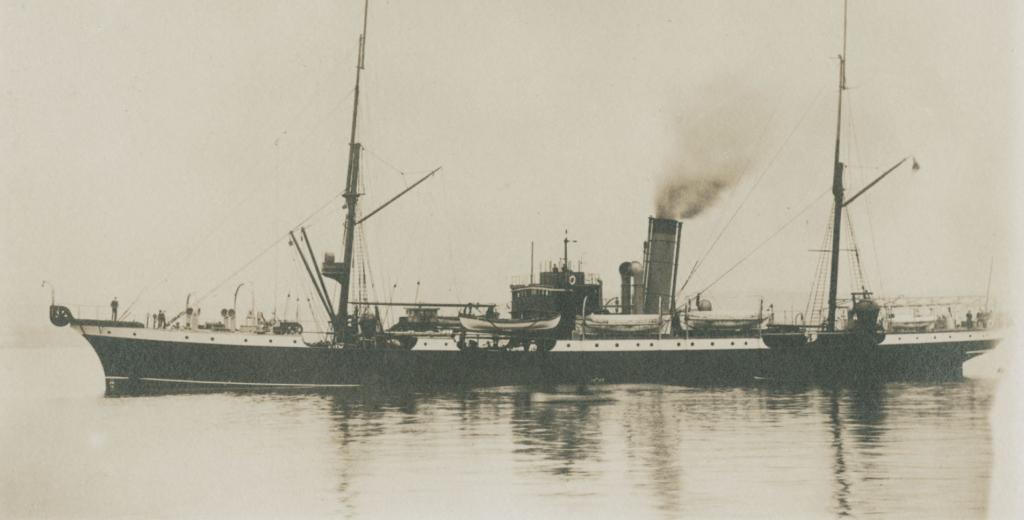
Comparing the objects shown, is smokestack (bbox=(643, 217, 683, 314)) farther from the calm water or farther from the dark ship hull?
the calm water

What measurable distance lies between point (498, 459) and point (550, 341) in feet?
65.0

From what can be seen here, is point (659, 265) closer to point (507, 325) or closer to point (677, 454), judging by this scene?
point (507, 325)

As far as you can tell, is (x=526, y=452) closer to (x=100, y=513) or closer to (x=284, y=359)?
(x=100, y=513)

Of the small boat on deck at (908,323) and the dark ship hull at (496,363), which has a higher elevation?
the small boat on deck at (908,323)

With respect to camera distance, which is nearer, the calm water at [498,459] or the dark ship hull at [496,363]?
the calm water at [498,459]

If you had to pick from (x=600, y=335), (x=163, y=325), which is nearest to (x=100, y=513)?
(x=163, y=325)

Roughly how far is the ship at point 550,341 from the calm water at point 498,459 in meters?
7.16

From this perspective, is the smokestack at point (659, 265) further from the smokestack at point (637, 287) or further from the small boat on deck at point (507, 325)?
the small boat on deck at point (507, 325)

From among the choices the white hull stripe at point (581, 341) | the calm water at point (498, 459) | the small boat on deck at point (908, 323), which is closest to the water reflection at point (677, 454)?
the calm water at point (498, 459)

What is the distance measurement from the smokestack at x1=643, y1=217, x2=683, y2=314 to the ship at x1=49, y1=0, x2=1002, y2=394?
0.21 ft

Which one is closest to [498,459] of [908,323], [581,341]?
[581,341]

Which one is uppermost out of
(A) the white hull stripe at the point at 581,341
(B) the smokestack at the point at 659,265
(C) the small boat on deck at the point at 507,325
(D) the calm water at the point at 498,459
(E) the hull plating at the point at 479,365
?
(B) the smokestack at the point at 659,265

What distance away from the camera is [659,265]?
3781cm

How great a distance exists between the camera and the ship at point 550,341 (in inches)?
1355
